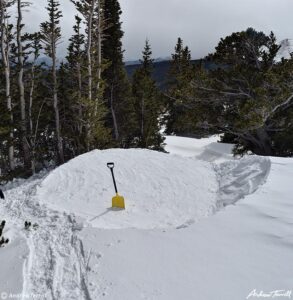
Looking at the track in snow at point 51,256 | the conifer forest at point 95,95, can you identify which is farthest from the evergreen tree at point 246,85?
the track in snow at point 51,256

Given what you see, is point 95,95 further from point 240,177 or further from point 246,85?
point 240,177

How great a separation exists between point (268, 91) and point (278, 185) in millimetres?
10332

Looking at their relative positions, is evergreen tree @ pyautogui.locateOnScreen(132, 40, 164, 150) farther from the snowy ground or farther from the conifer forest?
the snowy ground

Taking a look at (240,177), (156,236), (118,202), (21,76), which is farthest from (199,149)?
(156,236)

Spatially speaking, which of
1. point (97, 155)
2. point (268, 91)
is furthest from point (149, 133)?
point (97, 155)

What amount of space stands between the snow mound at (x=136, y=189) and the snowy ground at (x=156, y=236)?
30mm

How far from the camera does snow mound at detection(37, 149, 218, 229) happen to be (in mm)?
8188

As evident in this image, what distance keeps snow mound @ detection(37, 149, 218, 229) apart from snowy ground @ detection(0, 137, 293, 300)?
30 mm

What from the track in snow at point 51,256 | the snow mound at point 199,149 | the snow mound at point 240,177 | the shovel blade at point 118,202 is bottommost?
the snow mound at point 199,149

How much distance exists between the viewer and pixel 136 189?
32.6 feet


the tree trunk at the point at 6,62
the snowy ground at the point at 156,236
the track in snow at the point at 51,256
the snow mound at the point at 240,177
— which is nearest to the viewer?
the snowy ground at the point at 156,236

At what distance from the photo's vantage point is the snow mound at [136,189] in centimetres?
819

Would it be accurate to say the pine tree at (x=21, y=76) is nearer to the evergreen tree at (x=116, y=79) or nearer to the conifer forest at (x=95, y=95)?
the conifer forest at (x=95, y=95)

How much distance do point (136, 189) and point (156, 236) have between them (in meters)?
3.42
